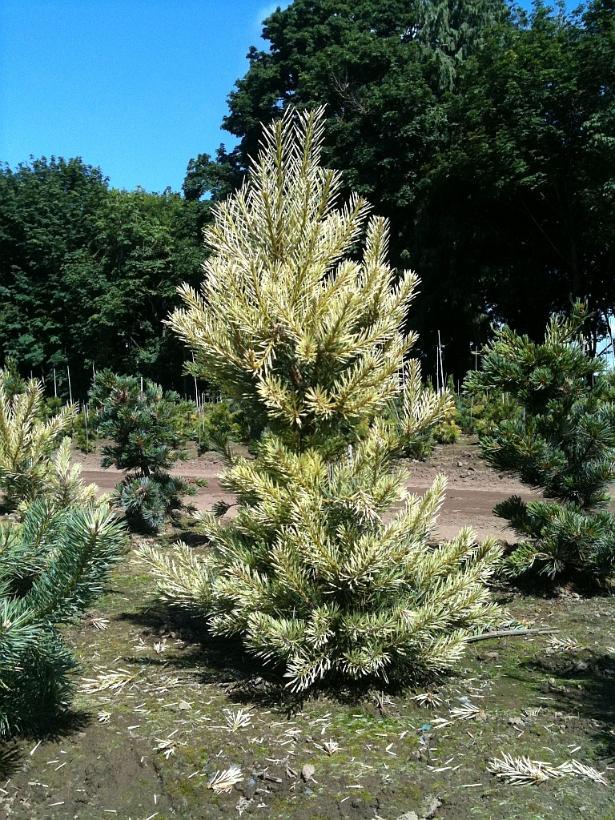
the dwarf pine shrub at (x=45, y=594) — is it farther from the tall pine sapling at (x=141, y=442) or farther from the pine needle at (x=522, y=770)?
the tall pine sapling at (x=141, y=442)

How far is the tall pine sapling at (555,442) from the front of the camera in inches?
228

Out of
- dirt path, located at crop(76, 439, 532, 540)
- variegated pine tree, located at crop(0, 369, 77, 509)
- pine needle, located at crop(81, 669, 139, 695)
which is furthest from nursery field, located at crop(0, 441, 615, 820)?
dirt path, located at crop(76, 439, 532, 540)

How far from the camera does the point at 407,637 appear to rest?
3.81 metres

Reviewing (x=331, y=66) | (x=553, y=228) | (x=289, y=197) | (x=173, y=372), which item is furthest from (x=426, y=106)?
(x=289, y=197)

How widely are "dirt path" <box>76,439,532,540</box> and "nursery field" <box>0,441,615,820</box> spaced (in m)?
3.14

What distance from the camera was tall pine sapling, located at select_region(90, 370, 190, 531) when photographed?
823cm

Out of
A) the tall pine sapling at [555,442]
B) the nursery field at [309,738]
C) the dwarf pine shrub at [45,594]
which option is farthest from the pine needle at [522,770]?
the tall pine sapling at [555,442]

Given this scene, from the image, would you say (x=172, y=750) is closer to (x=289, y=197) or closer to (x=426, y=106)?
(x=289, y=197)

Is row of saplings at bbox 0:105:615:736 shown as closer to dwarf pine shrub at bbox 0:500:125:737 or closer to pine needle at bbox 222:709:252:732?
dwarf pine shrub at bbox 0:500:125:737

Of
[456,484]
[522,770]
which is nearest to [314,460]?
[522,770]

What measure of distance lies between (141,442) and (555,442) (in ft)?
13.9

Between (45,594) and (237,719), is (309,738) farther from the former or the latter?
(45,594)

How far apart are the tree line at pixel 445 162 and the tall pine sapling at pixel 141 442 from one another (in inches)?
670

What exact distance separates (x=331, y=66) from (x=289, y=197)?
2558 centimetres
